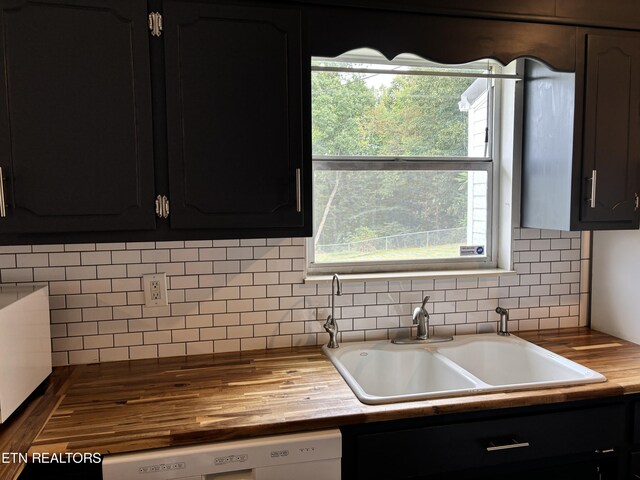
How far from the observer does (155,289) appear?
197 cm

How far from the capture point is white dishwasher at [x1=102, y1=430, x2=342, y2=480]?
4.41ft

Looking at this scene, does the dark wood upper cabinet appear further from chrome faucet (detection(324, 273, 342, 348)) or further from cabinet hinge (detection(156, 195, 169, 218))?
cabinet hinge (detection(156, 195, 169, 218))

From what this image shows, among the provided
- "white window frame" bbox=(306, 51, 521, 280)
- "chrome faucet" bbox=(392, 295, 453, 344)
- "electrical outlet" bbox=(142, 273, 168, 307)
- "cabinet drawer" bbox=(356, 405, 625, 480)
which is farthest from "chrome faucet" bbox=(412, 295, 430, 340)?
"electrical outlet" bbox=(142, 273, 168, 307)

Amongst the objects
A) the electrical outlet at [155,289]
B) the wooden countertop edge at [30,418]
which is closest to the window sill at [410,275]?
the electrical outlet at [155,289]

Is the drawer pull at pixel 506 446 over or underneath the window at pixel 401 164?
underneath

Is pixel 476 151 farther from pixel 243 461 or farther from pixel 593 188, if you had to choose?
pixel 243 461

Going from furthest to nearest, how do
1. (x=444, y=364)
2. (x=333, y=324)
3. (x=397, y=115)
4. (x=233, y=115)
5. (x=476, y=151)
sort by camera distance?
(x=476, y=151)
(x=397, y=115)
(x=333, y=324)
(x=444, y=364)
(x=233, y=115)

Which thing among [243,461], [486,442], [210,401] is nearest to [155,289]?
[210,401]

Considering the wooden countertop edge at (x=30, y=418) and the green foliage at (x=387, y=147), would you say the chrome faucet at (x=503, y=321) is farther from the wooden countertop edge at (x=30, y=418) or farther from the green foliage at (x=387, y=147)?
the wooden countertop edge at (x=30, y=418)

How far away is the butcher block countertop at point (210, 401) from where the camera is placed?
1.38 metres

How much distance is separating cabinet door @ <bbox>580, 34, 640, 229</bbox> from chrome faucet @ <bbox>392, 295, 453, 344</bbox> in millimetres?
747

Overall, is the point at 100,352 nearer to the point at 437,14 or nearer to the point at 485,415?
the point at 485,415

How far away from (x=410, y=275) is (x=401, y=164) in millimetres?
510

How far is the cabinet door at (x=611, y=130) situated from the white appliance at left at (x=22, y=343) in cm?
208
